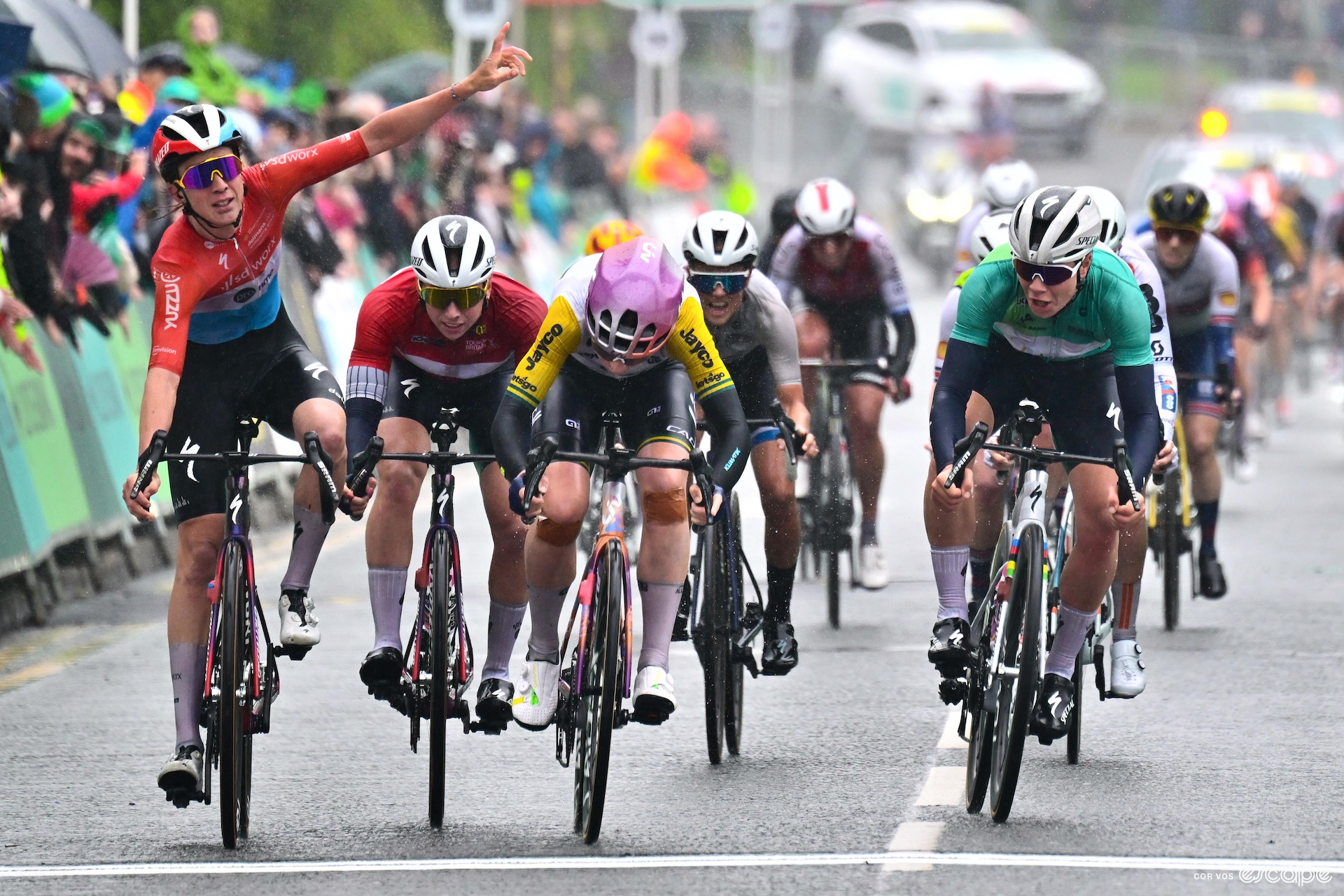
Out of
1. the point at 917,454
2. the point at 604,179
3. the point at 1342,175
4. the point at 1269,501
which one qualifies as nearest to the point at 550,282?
the point at 604,179

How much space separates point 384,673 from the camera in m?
7.71

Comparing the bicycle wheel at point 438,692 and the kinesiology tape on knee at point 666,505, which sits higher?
the kinesiology tape on knee at point 666,505

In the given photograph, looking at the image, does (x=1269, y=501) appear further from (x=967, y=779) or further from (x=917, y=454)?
(x=967, y=779)

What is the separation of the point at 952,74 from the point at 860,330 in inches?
1167

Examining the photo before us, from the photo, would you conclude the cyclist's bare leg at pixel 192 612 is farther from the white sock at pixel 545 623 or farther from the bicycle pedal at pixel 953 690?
the bicycle pedal at pixel 953 690

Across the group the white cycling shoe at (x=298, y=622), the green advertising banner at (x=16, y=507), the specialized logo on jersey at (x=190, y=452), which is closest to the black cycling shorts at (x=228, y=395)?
the specialized logo on jersey at (x=190, y=452)

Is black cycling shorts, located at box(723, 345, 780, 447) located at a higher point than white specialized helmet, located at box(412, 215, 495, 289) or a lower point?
lower

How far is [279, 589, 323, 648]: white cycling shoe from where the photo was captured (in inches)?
323

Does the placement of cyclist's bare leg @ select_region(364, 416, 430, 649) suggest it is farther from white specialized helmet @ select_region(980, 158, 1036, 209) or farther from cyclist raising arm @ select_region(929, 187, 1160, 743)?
white specialized helmet @ select_region(980, 158, 1036, 209)

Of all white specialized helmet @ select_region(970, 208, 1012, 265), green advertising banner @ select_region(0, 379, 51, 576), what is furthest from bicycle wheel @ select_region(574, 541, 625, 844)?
green advertising banner @ select_region(0, 379, 51, 576)

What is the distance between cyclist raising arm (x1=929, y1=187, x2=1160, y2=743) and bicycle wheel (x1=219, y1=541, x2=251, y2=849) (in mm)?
2115

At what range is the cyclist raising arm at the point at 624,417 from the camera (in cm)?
741

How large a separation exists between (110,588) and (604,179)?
15.7 metres

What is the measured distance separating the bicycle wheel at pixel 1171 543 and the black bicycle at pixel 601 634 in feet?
14.6
